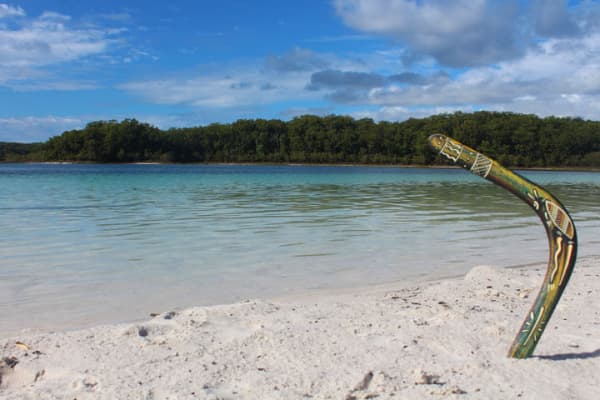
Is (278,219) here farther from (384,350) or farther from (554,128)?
(554,128)

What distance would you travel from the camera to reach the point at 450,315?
4410mm

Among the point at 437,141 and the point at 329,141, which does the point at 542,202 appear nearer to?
the point at 437,141

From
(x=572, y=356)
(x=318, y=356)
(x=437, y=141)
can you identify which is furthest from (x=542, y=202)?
(x=318, y=356)

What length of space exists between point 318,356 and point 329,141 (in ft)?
420

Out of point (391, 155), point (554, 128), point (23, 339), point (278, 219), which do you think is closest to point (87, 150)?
point (391, 155)

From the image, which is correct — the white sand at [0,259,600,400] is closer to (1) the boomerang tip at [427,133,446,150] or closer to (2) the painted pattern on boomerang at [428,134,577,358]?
(2) the painted pattern on boomerang at [428,134,577,358]

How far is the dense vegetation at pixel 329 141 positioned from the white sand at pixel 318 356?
110 m

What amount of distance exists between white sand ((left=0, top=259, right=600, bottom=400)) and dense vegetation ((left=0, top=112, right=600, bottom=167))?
359 feet

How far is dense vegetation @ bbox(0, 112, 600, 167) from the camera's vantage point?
109 meters

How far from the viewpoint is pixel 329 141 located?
5128 inches

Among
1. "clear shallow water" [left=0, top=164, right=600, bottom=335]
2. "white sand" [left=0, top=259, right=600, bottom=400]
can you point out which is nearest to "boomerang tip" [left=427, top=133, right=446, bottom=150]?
"white sand" [left=0, top=259, right=600, bottom=400]

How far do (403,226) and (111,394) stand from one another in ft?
32.2

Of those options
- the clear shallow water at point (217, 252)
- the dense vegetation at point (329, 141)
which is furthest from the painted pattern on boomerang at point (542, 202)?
the dense vegetation at point (329, 141)

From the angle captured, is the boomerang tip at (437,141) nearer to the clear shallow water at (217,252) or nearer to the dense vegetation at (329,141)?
the clear shallow water at (217,252)
